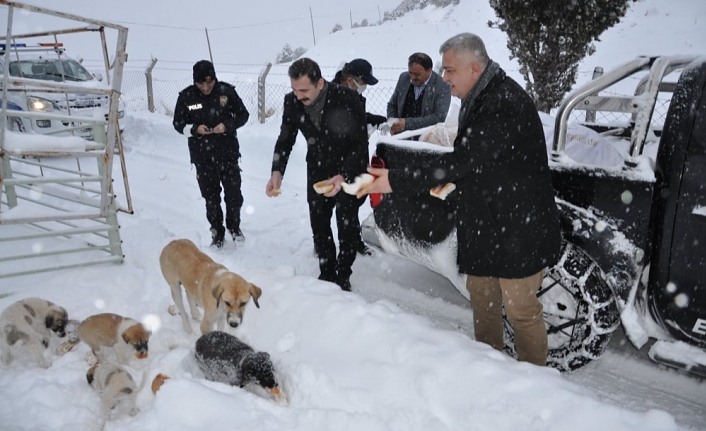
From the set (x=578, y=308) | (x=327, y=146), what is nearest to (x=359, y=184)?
(x=327, y=146)

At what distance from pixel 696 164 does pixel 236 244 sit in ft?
15.7

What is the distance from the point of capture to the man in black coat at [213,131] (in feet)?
17.7

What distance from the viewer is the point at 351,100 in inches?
161

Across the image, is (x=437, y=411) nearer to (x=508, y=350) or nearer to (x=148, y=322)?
(x=508, y=350)

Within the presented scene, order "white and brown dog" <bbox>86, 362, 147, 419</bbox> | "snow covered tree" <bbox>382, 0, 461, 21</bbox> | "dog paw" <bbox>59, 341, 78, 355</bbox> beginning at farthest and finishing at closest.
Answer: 1. "snow covered tree" <bbox>382, 0, 461, 21</bbox>
2. "dog paw" <bbox>59, 341, 78, 355</bbox>
3. "white and brown dog" <bbox>86, 362, 147, 419</bbox>

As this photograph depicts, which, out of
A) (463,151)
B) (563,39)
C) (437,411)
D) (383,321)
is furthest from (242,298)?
(563,39)

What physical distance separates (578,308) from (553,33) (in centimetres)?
712

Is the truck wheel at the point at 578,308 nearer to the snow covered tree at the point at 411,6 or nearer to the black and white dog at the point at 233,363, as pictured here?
the black and white dog at the point at 233,363

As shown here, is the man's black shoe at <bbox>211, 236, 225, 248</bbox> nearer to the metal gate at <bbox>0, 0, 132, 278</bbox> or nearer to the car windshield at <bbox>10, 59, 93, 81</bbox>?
the metal gate at <bbox>0, 0, 132, 278</bbox>

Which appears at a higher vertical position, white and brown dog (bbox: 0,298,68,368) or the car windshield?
the car windshield

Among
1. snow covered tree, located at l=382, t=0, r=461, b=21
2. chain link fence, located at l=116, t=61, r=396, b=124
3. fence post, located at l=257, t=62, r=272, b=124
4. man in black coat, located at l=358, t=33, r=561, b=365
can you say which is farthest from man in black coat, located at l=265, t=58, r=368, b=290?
snow covered tree, located at l=382, t=0, r=461, b=21

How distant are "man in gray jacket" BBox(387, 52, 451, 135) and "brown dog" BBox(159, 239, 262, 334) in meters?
2.58

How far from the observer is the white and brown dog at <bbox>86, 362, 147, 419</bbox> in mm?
2832

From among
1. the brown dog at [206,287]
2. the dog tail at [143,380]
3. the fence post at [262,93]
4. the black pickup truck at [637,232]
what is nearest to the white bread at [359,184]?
the black pickup truck at [637,232]
